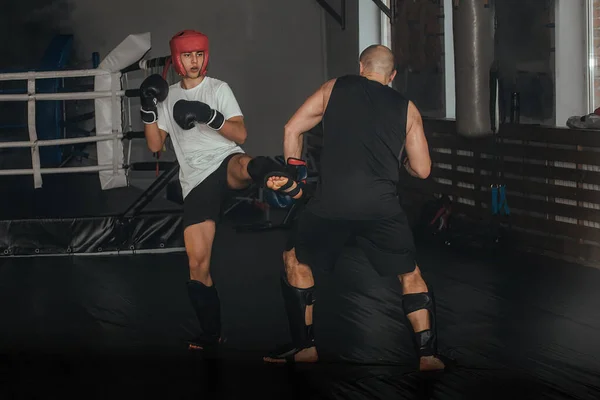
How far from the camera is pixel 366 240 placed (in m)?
3.51

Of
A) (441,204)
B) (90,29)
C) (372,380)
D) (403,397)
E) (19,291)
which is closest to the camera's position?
(403,397)

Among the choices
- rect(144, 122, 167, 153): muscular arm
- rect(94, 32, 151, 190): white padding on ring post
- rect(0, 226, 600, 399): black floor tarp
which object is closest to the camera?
rect(0, 226, 600, 399): black floor tarp

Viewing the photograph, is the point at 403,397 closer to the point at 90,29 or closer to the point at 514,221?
the point at 514,221

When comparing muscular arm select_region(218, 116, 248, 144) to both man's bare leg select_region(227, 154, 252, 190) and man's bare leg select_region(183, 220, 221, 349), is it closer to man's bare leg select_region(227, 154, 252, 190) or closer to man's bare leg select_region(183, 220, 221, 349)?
man's bare leg select_region(227, 154, 252, 190)

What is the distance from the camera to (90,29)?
35.9ft

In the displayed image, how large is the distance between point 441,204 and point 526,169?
0.86 m

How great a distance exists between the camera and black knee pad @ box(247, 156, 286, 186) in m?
3.67

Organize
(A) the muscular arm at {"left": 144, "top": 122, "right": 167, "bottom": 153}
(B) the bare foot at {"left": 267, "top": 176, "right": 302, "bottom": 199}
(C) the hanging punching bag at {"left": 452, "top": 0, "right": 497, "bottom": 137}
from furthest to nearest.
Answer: (C) the hanging punching bag at {"left": 452, "top": 0, "right": 497, "bottom": 137}, (A) the muscular arm at {"left": 144, "top": 122, "right": 167, "bottom": 153}, (B) the bare foot at {"left": 267, "top": 176, "right": 302, "bottom": 199}

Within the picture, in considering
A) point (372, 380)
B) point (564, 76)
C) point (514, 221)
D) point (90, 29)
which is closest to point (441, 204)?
point (514, 221)

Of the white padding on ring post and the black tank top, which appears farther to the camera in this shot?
the white padding on ring post

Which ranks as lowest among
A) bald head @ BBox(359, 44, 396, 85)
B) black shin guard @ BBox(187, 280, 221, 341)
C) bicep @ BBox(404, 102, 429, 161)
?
black shin guard @ BBox(187, 280, 221, 341)

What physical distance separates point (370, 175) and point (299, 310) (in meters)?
0.58

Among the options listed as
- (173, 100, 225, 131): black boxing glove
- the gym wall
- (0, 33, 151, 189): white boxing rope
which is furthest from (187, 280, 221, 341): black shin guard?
the gym wall

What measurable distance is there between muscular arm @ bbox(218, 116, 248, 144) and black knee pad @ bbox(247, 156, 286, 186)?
16 centimetres
